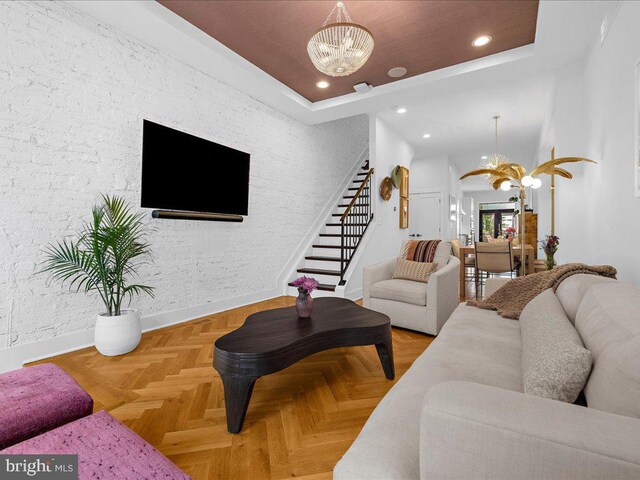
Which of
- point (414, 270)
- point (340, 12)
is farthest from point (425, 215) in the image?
point (340, 12)

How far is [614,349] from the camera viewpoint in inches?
33.8

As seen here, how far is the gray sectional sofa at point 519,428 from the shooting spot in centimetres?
64

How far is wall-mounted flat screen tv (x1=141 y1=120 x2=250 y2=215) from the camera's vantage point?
325cm

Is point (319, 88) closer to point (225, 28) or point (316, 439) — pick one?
point (225, 28)

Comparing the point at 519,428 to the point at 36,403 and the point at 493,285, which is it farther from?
the point at 493,285

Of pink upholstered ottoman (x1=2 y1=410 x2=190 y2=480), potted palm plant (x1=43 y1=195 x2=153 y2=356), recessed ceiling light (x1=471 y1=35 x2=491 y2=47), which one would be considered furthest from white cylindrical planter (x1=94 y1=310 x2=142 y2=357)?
recessed ceiling light (x1=471 y1=35 x2=491 y2=47)

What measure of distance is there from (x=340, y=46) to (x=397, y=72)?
1896mm

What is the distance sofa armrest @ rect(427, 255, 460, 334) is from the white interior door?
4918 mm

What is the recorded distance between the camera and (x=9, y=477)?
0.88m

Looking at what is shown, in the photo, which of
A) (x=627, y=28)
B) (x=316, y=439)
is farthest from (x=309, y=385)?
(x=627, y=28)

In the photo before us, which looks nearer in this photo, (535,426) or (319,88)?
(535,426)

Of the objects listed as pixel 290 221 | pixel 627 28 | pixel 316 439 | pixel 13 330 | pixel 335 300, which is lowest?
pixel 316 439

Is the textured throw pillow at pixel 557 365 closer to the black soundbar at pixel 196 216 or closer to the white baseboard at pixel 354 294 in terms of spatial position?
the black soundbar at pixel 196 216

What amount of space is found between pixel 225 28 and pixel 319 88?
168 centimetres
